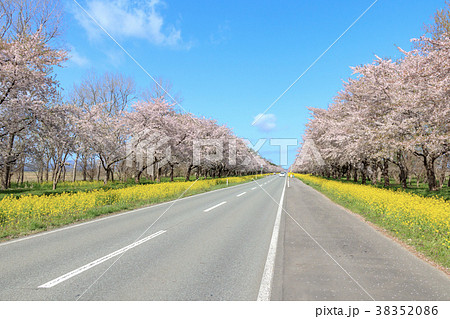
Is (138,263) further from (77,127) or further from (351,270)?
(77,127)

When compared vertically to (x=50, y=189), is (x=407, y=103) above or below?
above

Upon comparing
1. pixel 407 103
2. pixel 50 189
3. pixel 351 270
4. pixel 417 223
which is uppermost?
pixel 407 103

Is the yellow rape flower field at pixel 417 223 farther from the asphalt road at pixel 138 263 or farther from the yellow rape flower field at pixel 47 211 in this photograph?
the yellow rape flower field at pixel 47 211

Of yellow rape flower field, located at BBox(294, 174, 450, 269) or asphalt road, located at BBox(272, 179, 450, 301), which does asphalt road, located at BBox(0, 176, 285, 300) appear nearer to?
asphalt road, located at BBox(272, 179, 450, 301)

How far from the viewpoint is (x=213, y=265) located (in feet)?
15.8

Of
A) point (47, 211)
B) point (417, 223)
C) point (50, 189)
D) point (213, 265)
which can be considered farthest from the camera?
point (50, 189)

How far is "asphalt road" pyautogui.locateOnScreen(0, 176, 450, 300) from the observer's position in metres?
3.67

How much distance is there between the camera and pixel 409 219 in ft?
27.6

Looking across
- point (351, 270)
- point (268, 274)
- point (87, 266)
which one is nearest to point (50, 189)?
point (87, 266)

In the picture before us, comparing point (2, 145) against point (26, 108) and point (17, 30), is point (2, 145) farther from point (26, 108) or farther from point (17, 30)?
point (17, 30)

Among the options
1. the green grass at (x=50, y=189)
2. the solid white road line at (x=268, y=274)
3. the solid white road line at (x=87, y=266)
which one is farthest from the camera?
the green grass at (x=50, y=189)

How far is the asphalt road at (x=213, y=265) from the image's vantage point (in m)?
3.67

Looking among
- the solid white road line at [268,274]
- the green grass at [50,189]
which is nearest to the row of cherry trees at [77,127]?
the green grass at [50,189]
